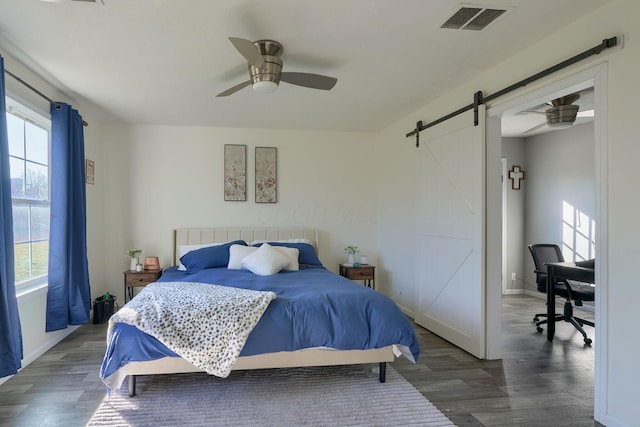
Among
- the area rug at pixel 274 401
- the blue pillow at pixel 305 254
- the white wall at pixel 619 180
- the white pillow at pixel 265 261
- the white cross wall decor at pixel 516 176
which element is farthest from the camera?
the white cross wall decor at pixel 516 176

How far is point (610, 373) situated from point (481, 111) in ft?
7.17

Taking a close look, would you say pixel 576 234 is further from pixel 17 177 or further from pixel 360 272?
pixel 17 177

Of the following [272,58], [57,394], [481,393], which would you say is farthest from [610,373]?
[57,394]

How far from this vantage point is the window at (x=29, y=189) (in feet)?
10.7

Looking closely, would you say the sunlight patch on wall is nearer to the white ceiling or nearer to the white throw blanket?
the white ceiling

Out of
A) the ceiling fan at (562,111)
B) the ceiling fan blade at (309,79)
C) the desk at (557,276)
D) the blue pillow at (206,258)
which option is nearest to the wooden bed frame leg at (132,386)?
the blue pillow at (206,258)

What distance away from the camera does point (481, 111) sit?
338cm

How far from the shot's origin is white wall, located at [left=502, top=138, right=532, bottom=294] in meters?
6.39

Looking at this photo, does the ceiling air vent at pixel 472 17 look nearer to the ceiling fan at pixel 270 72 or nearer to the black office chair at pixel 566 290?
the ceiling fan at pixel 270 72

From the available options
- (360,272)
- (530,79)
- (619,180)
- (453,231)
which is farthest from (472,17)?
(360,272)

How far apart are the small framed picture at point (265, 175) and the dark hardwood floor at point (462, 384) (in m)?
2.57

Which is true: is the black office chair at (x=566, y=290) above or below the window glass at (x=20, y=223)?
below

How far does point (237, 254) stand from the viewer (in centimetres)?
450

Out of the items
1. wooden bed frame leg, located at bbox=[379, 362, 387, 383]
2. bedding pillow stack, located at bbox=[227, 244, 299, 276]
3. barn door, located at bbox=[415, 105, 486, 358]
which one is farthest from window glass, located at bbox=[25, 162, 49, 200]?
barn door, located at bbox=[415, 105, 486, 358]
